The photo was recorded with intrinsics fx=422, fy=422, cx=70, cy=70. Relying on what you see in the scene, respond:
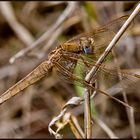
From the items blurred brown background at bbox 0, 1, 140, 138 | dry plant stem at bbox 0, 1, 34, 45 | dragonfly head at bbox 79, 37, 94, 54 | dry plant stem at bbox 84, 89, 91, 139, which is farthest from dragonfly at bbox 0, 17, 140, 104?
dry plant stem at bbox 0, 1, 34, 45

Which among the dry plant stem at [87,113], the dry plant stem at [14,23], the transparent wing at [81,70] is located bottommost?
the dry plant stem at [87,113]

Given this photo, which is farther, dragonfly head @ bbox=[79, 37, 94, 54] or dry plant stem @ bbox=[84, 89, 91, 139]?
dragonfly head @ bbox=[79, 37, 94, 54]

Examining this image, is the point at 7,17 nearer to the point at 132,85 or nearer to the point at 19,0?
the point at 19,0

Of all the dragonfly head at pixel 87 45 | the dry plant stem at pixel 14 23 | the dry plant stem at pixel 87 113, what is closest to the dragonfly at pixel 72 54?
the dragonfly head at pixel 87 45

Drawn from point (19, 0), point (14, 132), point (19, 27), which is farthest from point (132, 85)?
point (19, 0)

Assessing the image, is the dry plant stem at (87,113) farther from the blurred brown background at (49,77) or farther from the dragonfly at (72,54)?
the blurred brown background at (49,77)

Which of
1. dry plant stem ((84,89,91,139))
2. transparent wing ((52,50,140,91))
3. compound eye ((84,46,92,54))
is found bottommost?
dry plant stem ((84,89,91,139))

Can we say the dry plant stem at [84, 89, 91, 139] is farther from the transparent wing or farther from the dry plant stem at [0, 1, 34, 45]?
the dry plant stem at [0, 1, 34, 45]

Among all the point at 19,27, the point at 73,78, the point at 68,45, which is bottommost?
the point at 73,78

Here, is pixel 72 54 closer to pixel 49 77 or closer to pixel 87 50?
pixel 87 50
